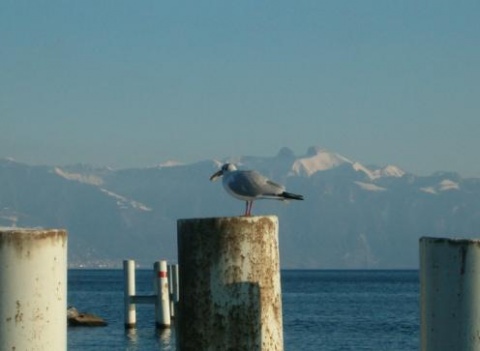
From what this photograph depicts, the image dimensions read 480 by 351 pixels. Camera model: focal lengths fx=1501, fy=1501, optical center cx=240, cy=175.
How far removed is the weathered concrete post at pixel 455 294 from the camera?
9.90m

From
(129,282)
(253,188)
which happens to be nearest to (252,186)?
(253,188)

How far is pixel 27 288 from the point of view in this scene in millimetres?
9688

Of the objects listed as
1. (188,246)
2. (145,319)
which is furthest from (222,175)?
(145,319)

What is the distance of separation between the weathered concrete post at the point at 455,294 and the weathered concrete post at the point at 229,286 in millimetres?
1224

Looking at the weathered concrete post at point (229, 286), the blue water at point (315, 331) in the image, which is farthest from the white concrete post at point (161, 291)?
the weathered concrete post at point (229, 286)

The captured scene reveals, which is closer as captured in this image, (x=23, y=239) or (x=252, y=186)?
(x=23, y=239)

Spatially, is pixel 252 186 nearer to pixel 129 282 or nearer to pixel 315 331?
pixel 129 282

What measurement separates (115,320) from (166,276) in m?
21.5

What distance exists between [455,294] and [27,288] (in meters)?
2.80

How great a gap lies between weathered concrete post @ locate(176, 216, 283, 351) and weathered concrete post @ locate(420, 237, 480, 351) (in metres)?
1.22

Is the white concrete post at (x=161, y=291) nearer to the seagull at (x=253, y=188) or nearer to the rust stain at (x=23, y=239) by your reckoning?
the seagull at (x=253, y=188)

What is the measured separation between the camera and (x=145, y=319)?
72062mm

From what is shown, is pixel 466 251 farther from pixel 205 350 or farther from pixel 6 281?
pixel 6 281

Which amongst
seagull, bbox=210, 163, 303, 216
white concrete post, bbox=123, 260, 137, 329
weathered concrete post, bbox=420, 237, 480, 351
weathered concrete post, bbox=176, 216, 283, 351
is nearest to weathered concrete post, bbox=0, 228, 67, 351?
weathered concrete post, bbox=176, 216, 283, 351
